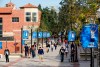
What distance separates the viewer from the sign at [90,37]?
15172 mm

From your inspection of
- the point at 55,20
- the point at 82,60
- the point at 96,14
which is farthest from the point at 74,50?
the point at 55,20

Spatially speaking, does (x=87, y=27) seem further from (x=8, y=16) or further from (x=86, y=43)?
(x=8, y=16)

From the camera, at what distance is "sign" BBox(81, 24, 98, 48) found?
597 inches

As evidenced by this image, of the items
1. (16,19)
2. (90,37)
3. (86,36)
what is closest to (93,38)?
(90,37)

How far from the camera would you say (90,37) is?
15.2 meters

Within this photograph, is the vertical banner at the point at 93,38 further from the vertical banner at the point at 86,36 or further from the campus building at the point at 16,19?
the campus building at the point at 16,19

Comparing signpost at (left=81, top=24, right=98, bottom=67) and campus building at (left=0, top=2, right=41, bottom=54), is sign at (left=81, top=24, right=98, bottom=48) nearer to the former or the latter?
signpost at (left=81, top=24, right=98, bottom=67)

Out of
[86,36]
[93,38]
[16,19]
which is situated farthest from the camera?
[16,19]

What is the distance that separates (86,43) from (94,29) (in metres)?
0.71

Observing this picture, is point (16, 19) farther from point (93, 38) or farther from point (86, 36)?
point (93, 38)

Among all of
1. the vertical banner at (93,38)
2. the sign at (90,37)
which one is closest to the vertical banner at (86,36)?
the sign at (90,37)

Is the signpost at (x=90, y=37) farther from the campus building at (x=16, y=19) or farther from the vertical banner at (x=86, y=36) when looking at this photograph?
the campus building at (x=16, y=19)

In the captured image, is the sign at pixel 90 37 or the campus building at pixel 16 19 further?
the campus building at pixel 16 19

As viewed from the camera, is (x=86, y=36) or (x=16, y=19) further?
(x=16, y=19)
